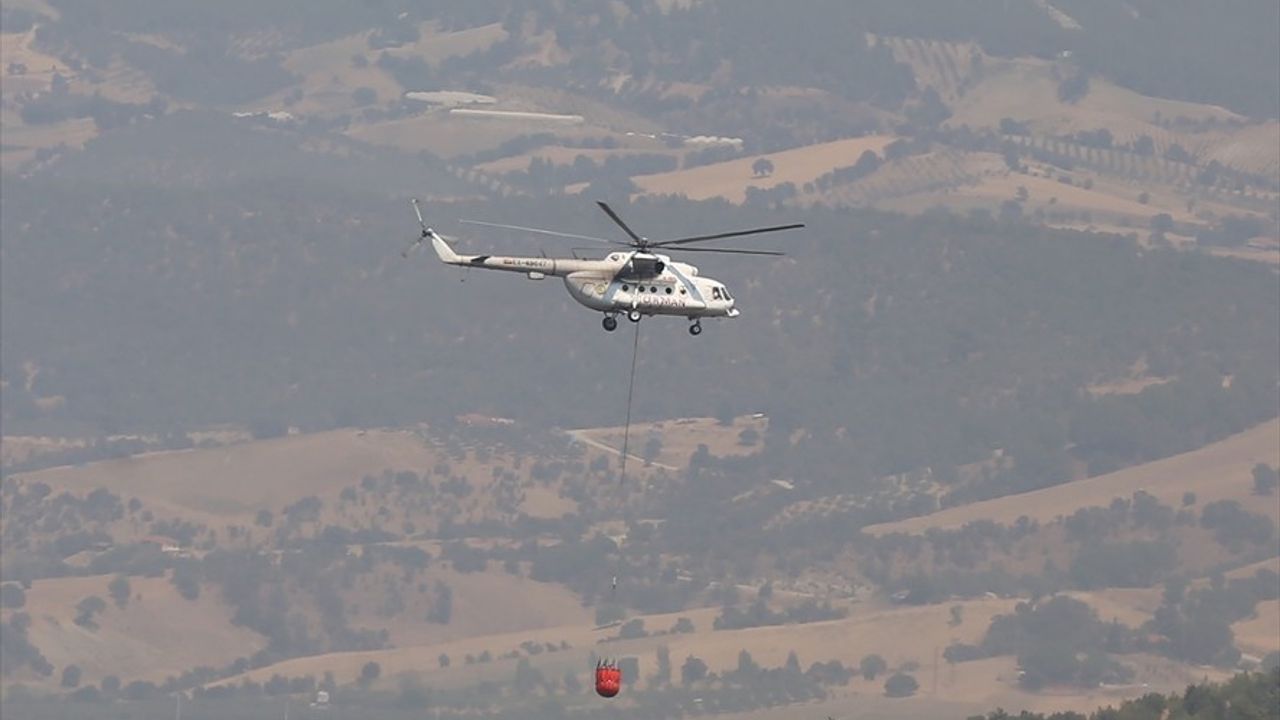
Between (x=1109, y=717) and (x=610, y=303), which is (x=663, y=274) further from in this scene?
(x=1109, y=717)

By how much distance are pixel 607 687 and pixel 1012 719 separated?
91.8 meters

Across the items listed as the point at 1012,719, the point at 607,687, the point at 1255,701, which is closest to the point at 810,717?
the point at 1012,719

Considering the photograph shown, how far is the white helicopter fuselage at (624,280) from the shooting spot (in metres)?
79.4

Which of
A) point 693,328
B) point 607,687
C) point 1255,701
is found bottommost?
point 1255,701

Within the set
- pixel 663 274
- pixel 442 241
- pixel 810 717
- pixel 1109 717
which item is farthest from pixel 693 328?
pixel 810 717

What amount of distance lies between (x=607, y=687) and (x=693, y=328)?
9614 mm

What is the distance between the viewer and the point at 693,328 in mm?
79875

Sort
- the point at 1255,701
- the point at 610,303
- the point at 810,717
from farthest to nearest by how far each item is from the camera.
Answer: the point at 810,717
the point at 1255,701
the point at 610,303

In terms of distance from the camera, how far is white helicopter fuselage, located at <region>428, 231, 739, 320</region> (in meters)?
79.4

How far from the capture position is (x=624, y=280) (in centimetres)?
Answer: 7950

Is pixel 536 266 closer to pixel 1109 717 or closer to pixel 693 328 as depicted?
pixel 693 328

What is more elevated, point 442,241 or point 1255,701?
point 442,241

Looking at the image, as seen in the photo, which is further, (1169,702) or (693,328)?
(1169,702)

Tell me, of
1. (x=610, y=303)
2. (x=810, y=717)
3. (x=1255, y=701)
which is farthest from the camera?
(x=810, y=717)
